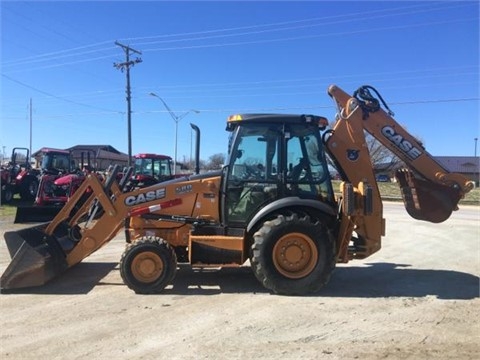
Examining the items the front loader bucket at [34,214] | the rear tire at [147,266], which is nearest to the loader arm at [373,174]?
the rear tire at [147,266]

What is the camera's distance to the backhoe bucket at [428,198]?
783 centimetres

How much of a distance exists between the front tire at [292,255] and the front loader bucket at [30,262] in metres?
2.81

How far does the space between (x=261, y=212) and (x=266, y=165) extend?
69cm

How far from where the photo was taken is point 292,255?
6934 mm

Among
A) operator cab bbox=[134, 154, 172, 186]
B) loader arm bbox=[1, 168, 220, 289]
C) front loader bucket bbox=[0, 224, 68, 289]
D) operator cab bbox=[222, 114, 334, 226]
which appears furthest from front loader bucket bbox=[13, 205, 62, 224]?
operator cab bbox=[134, 154, 172, 186]

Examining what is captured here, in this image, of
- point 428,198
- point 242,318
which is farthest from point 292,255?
point 428,198

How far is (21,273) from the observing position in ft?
22.4

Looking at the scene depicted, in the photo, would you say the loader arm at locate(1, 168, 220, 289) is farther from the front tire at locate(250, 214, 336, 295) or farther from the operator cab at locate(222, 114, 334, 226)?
the front tire at locate(250, 214, 336, 295)

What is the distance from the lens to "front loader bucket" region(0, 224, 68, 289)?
6.81 metres

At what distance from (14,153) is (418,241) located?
1679cm

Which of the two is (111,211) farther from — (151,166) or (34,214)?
(151,166)

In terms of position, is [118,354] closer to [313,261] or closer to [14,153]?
[313,261]

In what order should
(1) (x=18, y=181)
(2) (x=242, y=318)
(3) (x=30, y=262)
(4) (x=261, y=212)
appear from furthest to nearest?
(1) (x=18, y=181) < (4) (x=261, y=212) < (3) (x=30, y=262) < (2) (x=242, y=318)

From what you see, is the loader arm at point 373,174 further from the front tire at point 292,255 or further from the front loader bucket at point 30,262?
the front loader bucket at point 30,262
